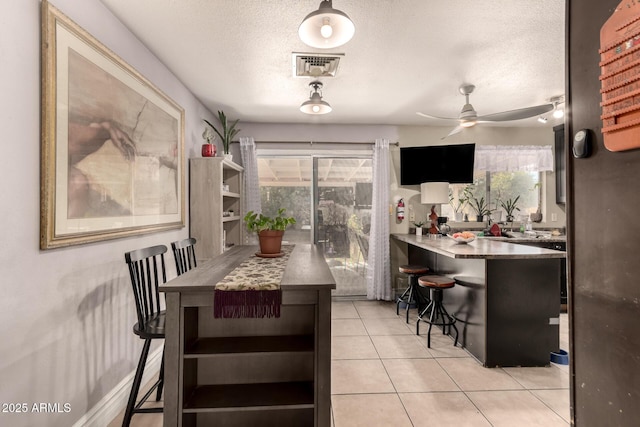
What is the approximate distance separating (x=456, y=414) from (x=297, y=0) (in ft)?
9.23

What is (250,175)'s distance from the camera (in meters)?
4.68

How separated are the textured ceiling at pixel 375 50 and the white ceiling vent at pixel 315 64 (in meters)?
0.05

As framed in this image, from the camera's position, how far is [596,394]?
0.97m

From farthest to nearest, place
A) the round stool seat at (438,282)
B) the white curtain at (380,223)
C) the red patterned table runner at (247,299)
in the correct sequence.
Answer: the white curtain at (380,223)
the round stool seat at (438,282)
the red patterned table runner at (247,299)

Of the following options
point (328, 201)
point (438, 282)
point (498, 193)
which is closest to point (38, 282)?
point (438, 282)

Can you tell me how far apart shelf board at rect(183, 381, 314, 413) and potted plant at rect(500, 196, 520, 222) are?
4.44m

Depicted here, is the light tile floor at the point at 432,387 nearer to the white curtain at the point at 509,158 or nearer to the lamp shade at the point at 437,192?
the lamp shade at the point at 437,192

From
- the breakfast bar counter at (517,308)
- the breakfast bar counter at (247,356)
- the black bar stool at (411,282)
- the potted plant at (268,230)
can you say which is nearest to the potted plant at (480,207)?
the black bar stool at (411,282)

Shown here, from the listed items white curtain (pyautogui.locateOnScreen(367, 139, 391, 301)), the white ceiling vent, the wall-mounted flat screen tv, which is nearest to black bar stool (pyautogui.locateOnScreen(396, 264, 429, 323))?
white curtain (pyautogui.locateOnScreen(367, 139, 391, 301))

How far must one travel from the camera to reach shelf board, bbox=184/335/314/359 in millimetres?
1593

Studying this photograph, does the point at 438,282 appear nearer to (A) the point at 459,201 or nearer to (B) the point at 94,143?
(A) the point at 459,201

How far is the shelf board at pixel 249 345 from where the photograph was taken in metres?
1.59

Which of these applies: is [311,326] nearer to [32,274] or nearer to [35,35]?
[32,274]

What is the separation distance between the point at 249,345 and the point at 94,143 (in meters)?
1.47
